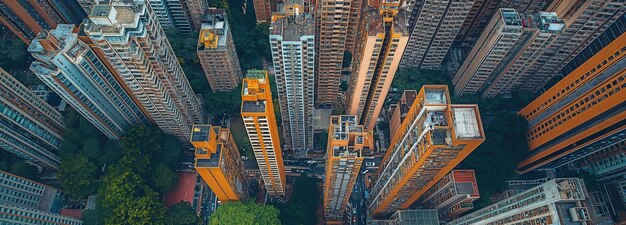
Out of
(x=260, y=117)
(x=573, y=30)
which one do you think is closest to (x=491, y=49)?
(x=573, y=30)

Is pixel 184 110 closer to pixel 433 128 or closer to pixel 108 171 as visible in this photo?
pixel 108 171

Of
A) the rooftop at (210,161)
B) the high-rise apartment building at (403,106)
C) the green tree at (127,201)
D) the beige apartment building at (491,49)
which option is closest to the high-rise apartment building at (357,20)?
the high-rise apartment building at (403,106)

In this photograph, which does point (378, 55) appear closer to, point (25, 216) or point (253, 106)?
point (253, 106)

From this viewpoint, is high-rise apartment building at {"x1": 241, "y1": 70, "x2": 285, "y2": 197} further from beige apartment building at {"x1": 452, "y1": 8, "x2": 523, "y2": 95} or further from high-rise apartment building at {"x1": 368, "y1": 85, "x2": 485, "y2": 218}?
beige apartment building at {"x1": 452, "y1": 8, "x2": 523, "y2": 95}

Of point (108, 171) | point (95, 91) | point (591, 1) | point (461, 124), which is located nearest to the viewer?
point (461, 124)

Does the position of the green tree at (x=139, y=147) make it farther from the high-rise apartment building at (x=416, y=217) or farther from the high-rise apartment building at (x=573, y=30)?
the high-rise apartment building at (x=573, y=30)

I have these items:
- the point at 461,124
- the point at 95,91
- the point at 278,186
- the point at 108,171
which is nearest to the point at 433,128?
the point at 461,124

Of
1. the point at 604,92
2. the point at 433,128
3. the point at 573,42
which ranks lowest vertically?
the point at 433,128

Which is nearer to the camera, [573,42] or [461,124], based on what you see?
[461,124]
